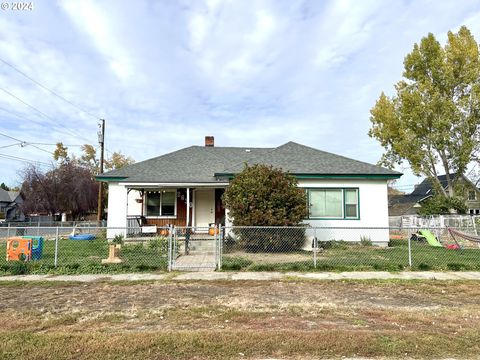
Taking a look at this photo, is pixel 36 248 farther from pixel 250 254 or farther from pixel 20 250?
pixel 250 254

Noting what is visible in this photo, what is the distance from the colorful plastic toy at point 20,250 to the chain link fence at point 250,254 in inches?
7.7

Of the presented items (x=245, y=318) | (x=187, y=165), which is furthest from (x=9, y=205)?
(x=245, y=318)

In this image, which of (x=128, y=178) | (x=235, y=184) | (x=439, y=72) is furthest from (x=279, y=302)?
(x=439, y=72)

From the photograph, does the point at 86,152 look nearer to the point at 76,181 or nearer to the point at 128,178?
the point at 76,181

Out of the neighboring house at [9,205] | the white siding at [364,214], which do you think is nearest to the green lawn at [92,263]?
the white siding at [364,214]

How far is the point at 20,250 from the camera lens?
1052 centimetres

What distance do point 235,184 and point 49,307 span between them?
299 inches

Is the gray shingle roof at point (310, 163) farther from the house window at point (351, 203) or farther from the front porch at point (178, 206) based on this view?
the front porch at point (178, 206)

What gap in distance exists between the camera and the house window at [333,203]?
15.2 m

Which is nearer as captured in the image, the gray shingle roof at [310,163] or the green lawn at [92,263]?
the green lawn at [92,263]

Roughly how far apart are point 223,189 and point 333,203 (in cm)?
508

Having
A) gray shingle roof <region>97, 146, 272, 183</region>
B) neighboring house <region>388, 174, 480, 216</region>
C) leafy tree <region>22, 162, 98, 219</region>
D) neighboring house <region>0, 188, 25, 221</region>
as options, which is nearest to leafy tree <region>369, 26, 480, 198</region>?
neighboring house <region>388, 174, 480, 216</region>

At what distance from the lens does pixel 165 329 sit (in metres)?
4.93

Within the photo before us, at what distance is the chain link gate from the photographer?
9.68 metres
